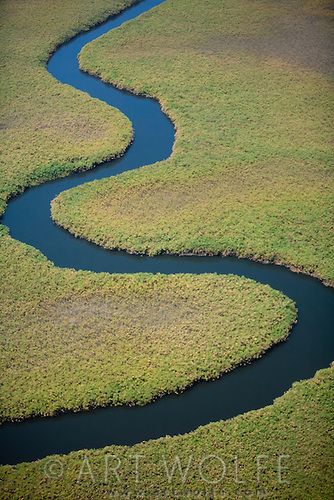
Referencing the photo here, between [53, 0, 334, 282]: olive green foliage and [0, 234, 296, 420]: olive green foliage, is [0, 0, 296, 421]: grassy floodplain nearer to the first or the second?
[0, 234, 296, 420]: olive green foliage

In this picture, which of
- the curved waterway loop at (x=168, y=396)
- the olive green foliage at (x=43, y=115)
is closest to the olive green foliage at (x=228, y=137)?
the curved waterway loop at (x=168, y=396)

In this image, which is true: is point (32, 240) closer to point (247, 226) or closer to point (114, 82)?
point (247, 226)

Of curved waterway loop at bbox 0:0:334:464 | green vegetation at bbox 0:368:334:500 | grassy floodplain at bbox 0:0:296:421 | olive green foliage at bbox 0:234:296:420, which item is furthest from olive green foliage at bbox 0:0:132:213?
green vegetation at bbox 0:368:334:500

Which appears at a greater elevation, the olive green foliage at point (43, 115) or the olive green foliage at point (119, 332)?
the olive green foliage at point (43, 115)

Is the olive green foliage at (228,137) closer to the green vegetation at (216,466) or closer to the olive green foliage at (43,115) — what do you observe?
the olive green foliage at (43,115)

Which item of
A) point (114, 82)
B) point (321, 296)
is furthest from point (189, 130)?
point (321, 296)
